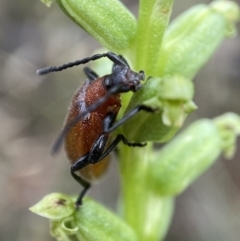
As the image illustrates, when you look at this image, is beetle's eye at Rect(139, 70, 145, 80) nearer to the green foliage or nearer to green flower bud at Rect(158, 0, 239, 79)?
the green foliage

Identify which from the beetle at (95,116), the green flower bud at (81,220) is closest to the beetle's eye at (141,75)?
the beetle at (95,116)

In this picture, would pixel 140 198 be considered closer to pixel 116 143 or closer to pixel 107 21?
pixel 116 143

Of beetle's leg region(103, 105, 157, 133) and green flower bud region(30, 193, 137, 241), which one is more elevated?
beetle's leg region(103, 105, 157, 133)

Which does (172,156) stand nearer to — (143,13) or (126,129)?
(126,129)

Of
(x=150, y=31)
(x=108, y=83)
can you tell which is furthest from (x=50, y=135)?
(x=150, y=31)

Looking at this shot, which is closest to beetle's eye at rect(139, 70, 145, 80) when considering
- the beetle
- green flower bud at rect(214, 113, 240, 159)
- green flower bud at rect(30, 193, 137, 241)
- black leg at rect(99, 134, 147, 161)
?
the beetle

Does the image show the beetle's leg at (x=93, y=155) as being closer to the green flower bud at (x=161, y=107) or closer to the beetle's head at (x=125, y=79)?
the green flower bud at (x=161, y=107)

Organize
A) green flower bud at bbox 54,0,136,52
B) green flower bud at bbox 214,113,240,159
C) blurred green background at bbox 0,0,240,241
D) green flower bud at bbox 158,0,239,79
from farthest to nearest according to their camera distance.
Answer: blurred green background at bbox 0,0,240,241, green flower bud at bbox 214,113,240,159, green flower bud at bbox 158,0,239,79, green flower bud at bbox 54,0,136,52
